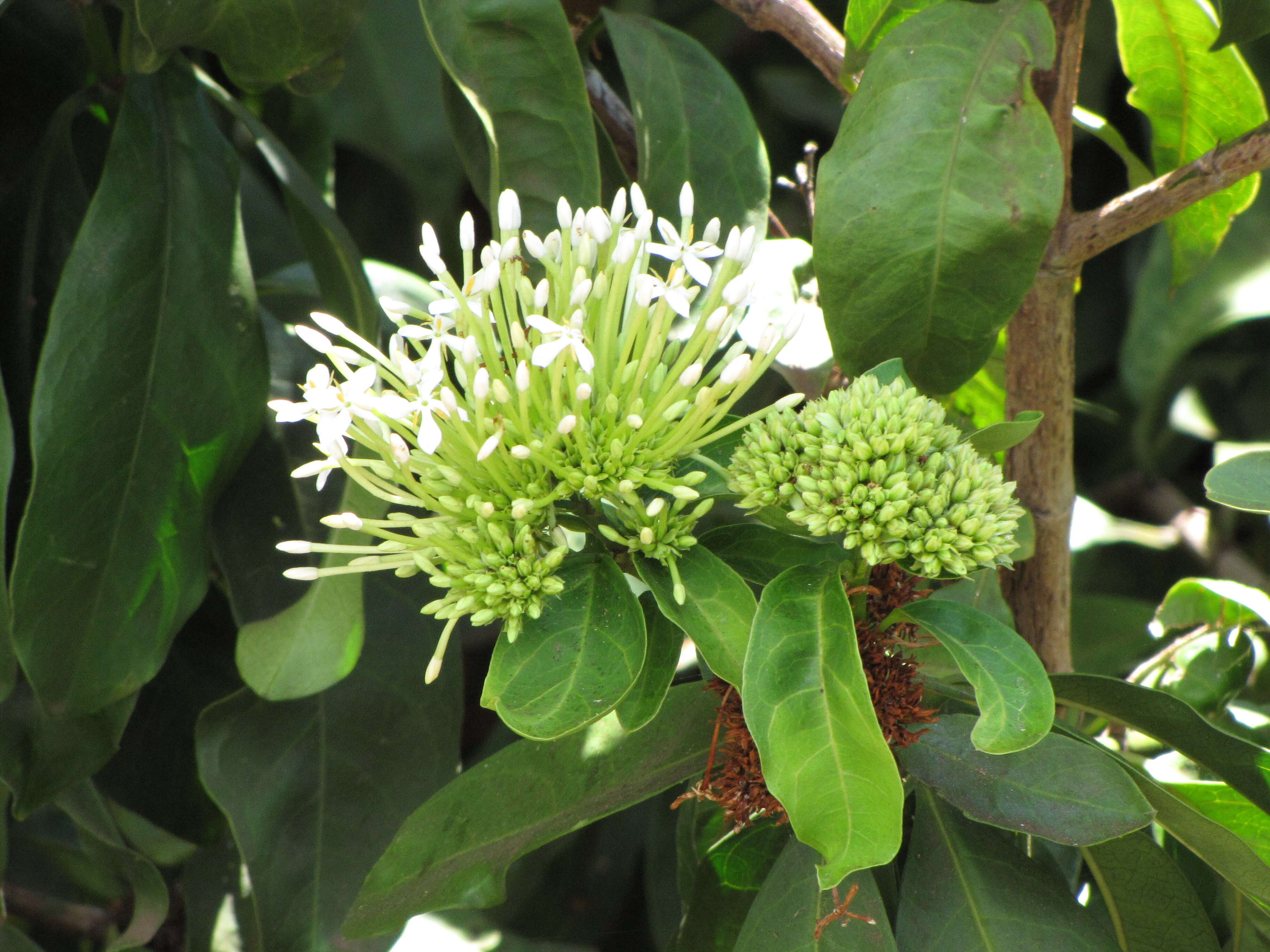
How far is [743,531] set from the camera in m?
0.55

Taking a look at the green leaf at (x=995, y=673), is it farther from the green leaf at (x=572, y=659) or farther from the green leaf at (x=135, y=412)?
the green leaf at (x=135, y=412)

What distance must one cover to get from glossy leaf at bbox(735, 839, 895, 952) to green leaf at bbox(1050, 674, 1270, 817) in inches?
6.6

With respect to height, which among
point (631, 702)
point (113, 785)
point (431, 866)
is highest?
point (631, 702)

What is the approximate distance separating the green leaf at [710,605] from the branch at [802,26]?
14.2 inches

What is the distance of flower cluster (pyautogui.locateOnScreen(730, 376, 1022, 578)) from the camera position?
17.9 inches

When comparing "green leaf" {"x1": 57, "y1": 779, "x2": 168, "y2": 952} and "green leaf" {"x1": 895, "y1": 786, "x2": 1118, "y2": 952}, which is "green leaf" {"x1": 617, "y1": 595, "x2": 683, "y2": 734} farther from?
"green leaf" {"x1": 57, "y1": 779, "x2": 168, "y2": 952}

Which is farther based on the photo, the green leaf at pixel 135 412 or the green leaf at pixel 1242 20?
the green leaf at pixel 135 412

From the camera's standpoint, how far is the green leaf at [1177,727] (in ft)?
1.86

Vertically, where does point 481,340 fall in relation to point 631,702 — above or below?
above

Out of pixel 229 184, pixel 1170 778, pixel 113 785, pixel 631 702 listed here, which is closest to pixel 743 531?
pixel 631 702

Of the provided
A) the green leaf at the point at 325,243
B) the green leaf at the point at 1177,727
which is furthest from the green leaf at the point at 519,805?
the green leaf at the point at 325,243

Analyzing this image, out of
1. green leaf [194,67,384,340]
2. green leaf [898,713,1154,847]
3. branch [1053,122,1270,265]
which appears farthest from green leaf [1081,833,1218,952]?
green leaf [194,67,384,340]

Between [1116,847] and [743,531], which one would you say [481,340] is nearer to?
[743,531]

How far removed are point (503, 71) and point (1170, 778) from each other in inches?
25.1
